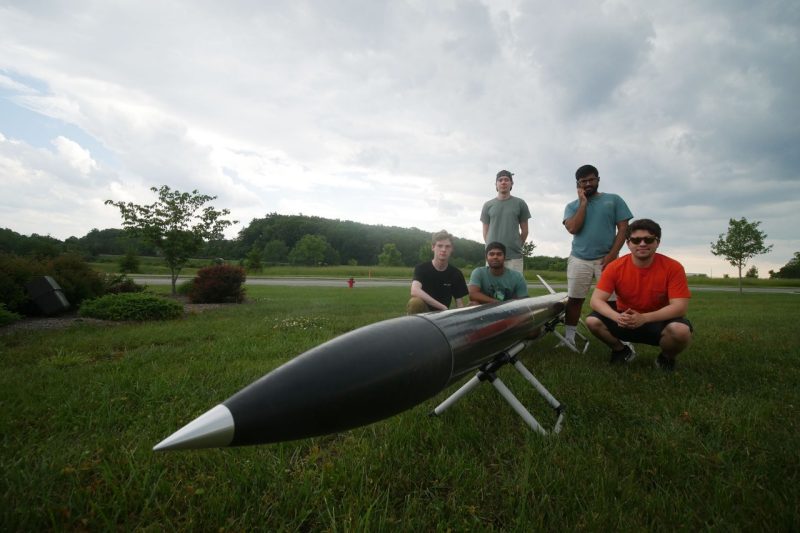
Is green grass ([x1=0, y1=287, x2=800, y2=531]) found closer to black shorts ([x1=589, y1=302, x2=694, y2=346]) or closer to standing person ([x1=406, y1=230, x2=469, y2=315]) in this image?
black shorts ([x1=589, y1=302, x2=694, y2=346])

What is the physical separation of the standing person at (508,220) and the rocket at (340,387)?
4337mm

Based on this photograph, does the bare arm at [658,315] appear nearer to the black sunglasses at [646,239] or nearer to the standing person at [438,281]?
the black sunglasses at [646,239]

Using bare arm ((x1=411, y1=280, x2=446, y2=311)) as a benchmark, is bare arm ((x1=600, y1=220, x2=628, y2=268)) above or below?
above

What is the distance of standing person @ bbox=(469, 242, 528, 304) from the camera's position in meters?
5.20

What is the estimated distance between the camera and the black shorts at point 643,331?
4445 millimetres

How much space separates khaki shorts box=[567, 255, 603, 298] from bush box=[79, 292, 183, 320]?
873 cm

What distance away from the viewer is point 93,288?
10008 millimetres

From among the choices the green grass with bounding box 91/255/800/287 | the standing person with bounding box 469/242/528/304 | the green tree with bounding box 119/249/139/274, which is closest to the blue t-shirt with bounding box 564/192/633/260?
the standing person with bounding box 469/242/528/304

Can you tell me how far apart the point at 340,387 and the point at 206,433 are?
18.9 inches

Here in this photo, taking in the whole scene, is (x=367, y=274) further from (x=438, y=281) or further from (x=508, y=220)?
(x=438, y=281)

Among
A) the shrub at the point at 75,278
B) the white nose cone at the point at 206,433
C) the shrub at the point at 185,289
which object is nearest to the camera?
the white nose cone at the point at 206,433

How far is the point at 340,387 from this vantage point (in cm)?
150

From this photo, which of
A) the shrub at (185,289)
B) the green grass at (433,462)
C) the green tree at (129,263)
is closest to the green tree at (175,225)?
the shrub at (185,289)

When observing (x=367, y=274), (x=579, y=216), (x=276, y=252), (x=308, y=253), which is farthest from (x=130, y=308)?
(x=276, y=252)
